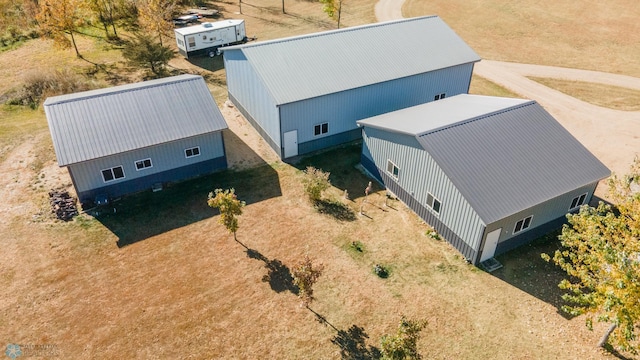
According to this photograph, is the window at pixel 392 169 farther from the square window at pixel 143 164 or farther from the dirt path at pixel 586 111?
the square window at pixel 143 164

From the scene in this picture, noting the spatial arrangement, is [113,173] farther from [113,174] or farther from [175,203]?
[175,203]

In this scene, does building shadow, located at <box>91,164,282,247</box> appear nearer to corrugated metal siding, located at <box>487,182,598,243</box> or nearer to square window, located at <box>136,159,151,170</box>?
square window, located at <box>136,159,151,170</box>

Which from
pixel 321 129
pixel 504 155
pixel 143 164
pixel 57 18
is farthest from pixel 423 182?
pixel 57 18

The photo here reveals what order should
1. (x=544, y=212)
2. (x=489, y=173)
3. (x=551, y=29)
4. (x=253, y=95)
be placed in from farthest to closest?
(x=551, y=29) → (x=253, y=95) → (x=544, y=212) → (x=489, y=173)

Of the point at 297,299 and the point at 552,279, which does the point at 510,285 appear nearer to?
the point at 552,279

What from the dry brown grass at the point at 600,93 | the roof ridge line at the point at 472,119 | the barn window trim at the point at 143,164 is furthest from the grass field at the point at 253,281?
the dry brown grass at the point at 600,93

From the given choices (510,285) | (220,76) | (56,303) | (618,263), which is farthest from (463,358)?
(220,76)
